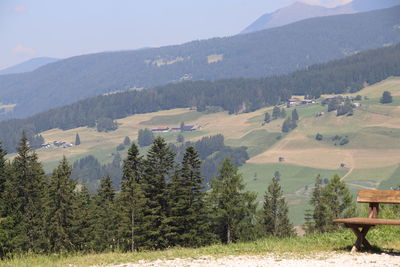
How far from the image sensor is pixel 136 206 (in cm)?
5016

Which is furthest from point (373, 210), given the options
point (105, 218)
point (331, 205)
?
point (331, 205)

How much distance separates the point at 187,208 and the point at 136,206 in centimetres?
423

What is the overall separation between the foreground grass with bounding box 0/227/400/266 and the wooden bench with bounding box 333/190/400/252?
62cm

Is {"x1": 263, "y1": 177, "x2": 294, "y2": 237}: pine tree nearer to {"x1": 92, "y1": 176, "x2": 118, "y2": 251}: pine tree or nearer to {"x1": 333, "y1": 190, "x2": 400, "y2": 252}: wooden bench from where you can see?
{"x1": 92, "y1": 176, "x2": 118, "y2": 251}: pine tree

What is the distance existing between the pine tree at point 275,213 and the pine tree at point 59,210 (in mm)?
35488

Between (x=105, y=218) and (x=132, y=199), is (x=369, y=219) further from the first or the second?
(x=105, y=218)

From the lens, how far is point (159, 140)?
5044 cm

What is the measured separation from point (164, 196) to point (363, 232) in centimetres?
3645

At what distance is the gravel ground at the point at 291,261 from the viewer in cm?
1398

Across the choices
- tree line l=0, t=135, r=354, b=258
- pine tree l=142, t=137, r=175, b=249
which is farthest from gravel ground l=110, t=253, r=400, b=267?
pine tree l=142, t=137, r=175, b=249

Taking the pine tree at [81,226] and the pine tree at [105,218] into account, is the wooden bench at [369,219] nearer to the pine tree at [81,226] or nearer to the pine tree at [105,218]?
the pine tree at [81,226]

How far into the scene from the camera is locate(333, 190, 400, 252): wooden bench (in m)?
14.8

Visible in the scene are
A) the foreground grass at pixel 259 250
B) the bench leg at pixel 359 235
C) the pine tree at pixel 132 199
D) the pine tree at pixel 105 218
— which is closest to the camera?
the bench leg at pixel 359 235

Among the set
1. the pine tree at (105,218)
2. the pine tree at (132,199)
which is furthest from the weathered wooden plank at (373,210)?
the pine tree at (105,218)
